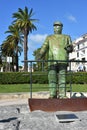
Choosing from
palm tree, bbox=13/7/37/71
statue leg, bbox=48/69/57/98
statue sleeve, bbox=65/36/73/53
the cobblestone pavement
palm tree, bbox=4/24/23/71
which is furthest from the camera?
palm tree, bbox=4/24/23/71

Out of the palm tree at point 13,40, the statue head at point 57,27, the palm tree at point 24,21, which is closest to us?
the statue head at point 57,27

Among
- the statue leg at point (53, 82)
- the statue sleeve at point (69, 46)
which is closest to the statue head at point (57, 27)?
the statue sleeve at point (69, 46)

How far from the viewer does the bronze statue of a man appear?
31.8ft

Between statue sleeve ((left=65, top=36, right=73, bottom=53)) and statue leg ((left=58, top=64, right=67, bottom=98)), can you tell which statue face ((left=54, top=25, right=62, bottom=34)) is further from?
statue leg ((left=58, top=64, right=67, bottom=98))

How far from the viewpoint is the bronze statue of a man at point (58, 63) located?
9695 mm

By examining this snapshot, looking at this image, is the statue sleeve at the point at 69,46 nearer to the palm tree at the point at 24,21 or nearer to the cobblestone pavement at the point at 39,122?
the cobblestone pavement at the point at 39,122

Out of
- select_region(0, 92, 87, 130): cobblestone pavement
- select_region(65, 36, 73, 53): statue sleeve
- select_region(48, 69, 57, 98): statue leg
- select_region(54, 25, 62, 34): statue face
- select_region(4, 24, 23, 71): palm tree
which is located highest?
select_region(4, 24, 23, 71): palm tree

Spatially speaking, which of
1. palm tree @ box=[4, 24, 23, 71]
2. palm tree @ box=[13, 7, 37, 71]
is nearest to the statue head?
palm tree @ box=[13, 7, 37, 71]

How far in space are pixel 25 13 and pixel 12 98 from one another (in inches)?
2245

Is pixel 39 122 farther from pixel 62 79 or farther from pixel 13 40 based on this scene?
pixel 13 40

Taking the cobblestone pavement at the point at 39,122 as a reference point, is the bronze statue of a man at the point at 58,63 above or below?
above

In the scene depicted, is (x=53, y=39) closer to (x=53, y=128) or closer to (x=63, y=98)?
(x=63, y=98)

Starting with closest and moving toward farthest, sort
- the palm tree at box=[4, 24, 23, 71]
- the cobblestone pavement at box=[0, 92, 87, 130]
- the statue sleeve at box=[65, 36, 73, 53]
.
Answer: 1. the cobblestone pavement at box=[0, 92, 87, 130]
2. the statue sleeve at box=[65, 36, 73, 53]
3. the palm tree at box=[4, 24, 23, 71]

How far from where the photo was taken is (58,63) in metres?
9.66
